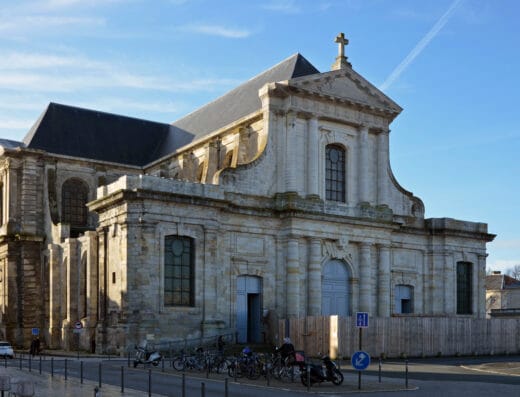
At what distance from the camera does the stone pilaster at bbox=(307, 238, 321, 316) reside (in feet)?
127

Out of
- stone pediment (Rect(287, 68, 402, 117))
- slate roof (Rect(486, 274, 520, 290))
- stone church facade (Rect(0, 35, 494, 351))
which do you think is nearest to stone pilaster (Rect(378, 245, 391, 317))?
stone church facade (Rect(0, 35, 494, 351))

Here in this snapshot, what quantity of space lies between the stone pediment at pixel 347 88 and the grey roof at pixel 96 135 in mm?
16331

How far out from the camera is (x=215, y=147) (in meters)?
43.3

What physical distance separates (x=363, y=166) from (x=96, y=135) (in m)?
19.0

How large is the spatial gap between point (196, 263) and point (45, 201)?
14.4 meters

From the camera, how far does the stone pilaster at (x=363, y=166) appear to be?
136 feet

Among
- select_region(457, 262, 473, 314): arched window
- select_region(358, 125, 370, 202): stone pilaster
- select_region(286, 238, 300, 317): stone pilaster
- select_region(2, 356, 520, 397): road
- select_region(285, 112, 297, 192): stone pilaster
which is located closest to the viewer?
select_region(2, 356, 520, 397): road

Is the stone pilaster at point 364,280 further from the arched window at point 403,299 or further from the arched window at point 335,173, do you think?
the arched window at point 335,173

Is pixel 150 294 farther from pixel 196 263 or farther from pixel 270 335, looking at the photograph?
pixel 270 335

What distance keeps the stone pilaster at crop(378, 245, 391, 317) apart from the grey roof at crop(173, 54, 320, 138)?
33.9ft

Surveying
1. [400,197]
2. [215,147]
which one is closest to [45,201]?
[215,147]

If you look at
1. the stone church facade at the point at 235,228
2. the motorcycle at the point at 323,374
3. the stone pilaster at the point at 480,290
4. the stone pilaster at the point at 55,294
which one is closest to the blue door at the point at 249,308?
the stone church facade at the point at 235,228

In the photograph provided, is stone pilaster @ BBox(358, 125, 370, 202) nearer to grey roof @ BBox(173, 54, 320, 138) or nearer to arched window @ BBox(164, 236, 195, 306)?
grey roof @ BBox(173, 54, 320, 138)

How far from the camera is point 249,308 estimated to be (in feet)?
126
